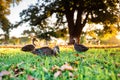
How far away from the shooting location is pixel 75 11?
3778cm

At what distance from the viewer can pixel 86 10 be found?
36625 millimetres

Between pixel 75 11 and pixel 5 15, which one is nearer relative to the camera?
pixel 75 11

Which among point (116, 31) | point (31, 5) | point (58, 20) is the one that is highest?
point (31, 5)

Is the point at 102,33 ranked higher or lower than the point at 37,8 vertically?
lower

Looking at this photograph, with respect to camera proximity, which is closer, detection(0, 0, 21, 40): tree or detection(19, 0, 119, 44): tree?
detection(19, 0, 119, 44): tree

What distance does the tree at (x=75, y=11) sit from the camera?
35.6 metres

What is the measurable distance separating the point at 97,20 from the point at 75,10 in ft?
9.70

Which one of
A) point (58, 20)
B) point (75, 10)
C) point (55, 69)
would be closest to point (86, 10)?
point (75, 10)

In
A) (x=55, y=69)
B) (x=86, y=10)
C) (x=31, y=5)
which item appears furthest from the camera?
(x=31, y=5)

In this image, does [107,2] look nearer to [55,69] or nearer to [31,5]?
[31,5]

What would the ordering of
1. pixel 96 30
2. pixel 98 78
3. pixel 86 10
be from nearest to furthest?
pixel 98 78 < pixel 86 10 < pixel 96 30

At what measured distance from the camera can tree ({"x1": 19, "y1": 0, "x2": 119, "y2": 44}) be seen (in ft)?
117

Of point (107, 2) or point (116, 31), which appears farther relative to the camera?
point (116, 31)

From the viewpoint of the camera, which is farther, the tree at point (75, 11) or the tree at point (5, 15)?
the tree at point (5, 15)
